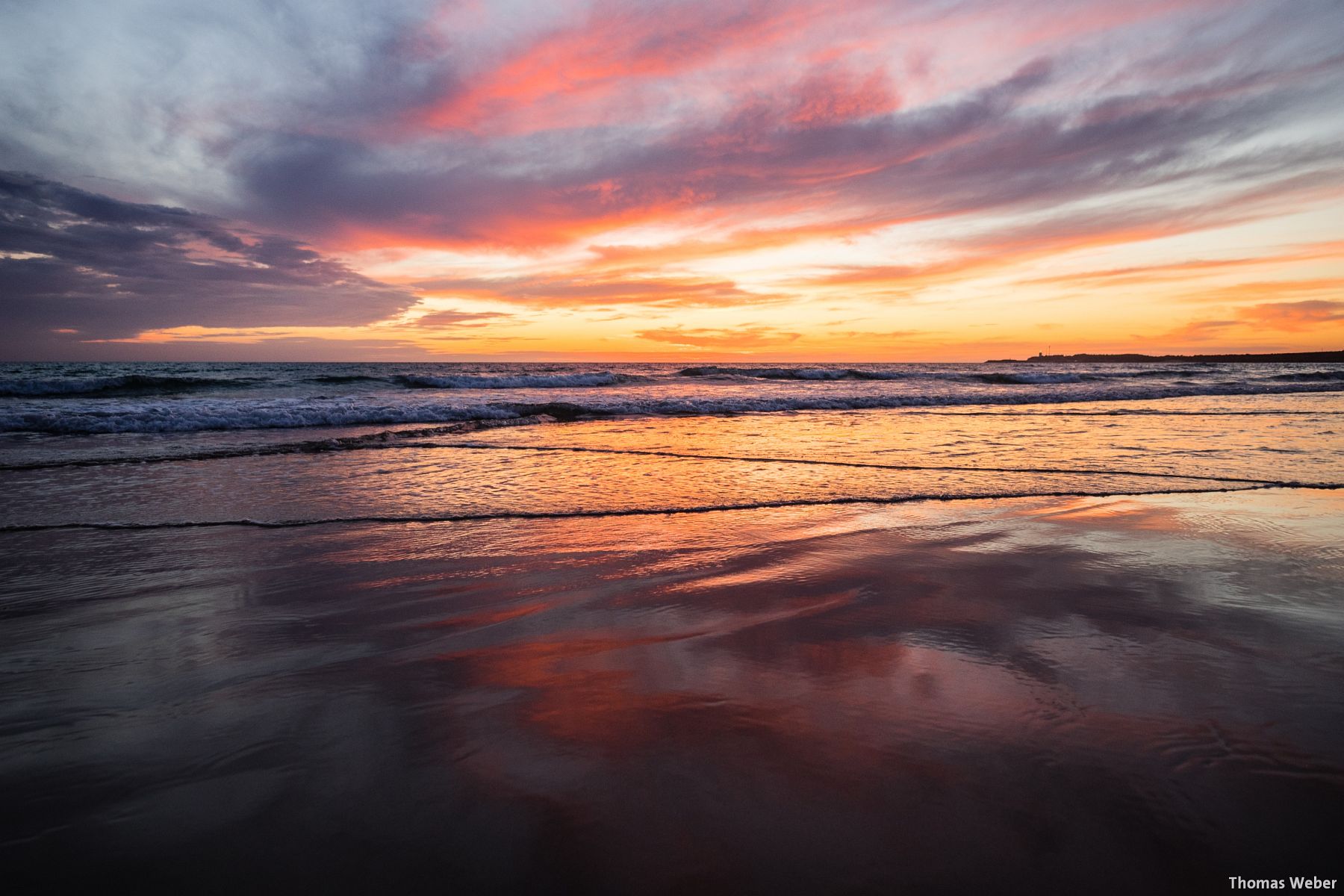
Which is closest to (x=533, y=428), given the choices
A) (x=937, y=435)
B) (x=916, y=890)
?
(x=937, y=435)

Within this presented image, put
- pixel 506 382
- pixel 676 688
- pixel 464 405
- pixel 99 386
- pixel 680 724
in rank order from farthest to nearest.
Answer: pixel 506 382, pixel 99 386, pixel 464 405, pixel 676 688, pixel 680 724

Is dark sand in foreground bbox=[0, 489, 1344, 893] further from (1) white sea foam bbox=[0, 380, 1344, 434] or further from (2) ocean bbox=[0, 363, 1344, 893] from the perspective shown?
(1) white sea foam bbox=[0, 380, 1344, 434]

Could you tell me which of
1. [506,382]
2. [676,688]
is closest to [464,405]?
[506,382]

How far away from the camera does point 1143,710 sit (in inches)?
78.8

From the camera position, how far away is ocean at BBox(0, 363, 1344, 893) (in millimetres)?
1462

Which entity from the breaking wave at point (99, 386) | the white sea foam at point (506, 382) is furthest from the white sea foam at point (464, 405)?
the white sea foam at point (506, 382)

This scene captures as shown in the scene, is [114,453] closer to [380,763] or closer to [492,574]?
[492,574]

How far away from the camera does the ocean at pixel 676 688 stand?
1462 millimetres

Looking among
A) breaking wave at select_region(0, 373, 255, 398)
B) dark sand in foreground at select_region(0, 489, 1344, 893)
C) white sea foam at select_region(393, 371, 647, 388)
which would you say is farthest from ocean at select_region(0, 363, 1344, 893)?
white sea foam at select_region(393, 371, 647, 388)

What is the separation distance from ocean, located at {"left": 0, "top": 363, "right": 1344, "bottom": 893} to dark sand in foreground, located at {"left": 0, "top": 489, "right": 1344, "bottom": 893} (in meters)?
0.01

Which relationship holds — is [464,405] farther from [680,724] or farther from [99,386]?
[680,724]

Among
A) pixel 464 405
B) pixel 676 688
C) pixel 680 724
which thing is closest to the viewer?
pixel 680 724

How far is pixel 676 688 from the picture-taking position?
222 centimetres

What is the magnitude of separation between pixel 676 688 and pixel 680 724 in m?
0.24
